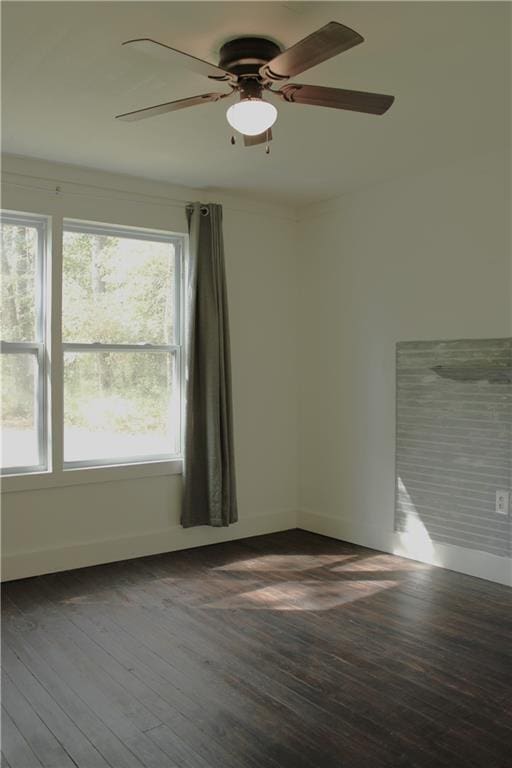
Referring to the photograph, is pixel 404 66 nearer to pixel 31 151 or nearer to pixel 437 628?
pixel 31 151

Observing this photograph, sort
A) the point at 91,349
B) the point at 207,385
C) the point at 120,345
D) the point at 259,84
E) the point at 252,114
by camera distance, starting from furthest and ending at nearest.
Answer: the point at 207,385, the point at 120,345, the point at 91,349, the point at 259,84, the point at 252,114

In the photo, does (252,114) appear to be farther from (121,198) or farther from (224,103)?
(121,198)

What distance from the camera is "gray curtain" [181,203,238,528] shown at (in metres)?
4.59

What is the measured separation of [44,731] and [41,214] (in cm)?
295

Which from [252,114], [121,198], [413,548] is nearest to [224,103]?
[252,114]

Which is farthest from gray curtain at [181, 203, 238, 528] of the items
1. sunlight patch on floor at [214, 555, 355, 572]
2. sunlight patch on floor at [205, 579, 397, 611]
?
sunlight patch on floor at [205, 579, 397, 611]

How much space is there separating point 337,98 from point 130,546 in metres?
3.13

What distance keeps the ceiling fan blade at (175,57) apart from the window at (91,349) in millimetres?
2043

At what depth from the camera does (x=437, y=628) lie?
323 cm

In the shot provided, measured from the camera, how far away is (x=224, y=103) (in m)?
3.12

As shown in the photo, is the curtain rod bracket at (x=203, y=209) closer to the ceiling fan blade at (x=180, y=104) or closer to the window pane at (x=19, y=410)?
the window pane at (x=19, y=410)

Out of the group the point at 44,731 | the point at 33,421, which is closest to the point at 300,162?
the point at 33,421

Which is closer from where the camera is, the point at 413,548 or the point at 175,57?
the point at 175,57

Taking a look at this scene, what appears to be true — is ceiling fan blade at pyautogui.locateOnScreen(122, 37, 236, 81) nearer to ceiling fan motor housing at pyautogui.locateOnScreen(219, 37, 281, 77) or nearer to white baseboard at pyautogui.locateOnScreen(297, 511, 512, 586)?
ceiling fan motor housing at pyautogui.locateOnScreen(219, 37, 281, 77)
